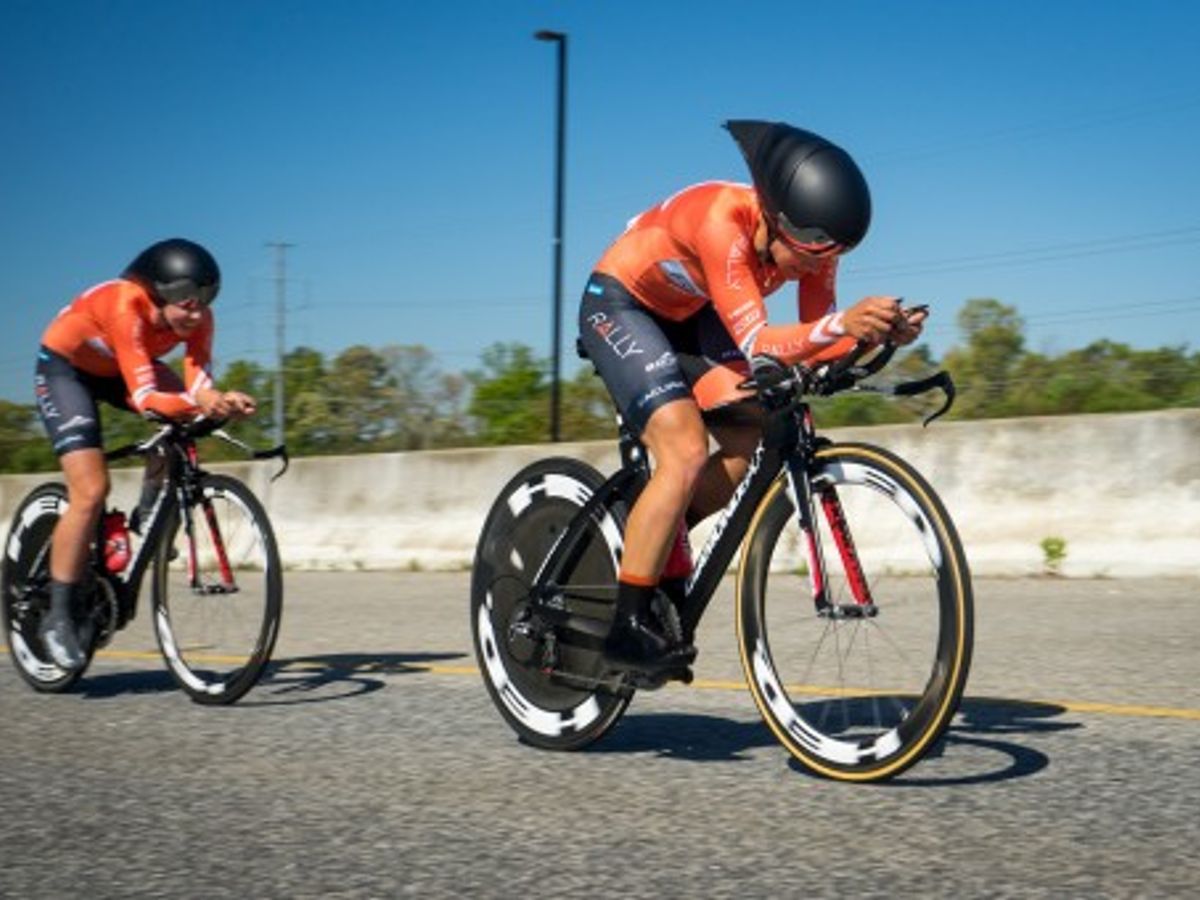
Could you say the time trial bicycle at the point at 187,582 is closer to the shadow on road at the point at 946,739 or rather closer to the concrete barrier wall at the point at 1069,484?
the shadow on road at the point at 946,739

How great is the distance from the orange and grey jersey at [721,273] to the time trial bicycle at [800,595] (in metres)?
0.11

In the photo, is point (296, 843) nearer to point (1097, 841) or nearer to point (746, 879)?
point (746, 879)

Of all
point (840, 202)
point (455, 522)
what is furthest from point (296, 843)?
point (455, 522)

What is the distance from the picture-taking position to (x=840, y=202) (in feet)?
15.0

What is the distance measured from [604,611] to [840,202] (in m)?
1.70

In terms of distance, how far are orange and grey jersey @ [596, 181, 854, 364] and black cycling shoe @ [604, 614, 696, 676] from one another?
989 millimetres

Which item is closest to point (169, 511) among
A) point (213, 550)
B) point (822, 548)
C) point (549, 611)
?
point (213, 550)

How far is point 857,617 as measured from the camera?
472 cm

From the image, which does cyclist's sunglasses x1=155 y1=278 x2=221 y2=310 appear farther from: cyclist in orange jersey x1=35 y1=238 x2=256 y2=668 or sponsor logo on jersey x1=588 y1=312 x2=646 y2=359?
sponsor logo on jersey x1=588 y1=312 x2=646 y2=359

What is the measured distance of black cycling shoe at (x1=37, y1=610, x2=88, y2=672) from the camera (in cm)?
726

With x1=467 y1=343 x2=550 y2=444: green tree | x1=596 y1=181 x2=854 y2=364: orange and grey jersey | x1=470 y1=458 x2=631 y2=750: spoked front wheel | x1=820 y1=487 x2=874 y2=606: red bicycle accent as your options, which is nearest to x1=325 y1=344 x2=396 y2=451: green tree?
x1=467 y1=343 x2=550 y2=444: green tree

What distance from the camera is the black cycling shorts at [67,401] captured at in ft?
24.1

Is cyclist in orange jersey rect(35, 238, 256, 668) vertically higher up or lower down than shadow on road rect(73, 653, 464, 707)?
higher up

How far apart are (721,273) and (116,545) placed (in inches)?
148
